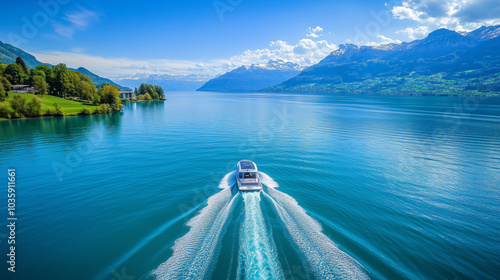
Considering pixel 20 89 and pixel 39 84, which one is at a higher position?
pixel 39 84

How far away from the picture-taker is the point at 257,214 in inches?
826

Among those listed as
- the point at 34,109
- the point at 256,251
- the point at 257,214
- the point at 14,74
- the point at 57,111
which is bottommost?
the point at 256,251

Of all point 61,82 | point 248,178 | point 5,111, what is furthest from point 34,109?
point 248,178

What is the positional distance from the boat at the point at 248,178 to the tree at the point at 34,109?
11799cm

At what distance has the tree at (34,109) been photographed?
90.7 m

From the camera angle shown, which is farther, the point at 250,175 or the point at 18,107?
the point at 18,107

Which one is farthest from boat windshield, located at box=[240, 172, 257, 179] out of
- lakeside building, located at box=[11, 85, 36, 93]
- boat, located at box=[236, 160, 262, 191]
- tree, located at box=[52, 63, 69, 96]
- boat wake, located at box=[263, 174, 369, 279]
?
tree, located at box=[52, 63, 69, 96]

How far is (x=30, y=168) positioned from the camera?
113 feet

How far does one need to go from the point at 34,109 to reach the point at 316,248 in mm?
131367

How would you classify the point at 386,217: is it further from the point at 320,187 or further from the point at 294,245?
the point at 294,245

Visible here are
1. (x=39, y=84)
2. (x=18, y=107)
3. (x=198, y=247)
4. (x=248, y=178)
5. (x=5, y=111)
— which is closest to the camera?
(x=198, y=247)

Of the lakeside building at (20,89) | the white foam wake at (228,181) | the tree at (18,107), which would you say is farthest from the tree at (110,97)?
the white foam wake at (228,181)

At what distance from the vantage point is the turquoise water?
1517cm

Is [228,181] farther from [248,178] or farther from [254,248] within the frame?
[254,248]
